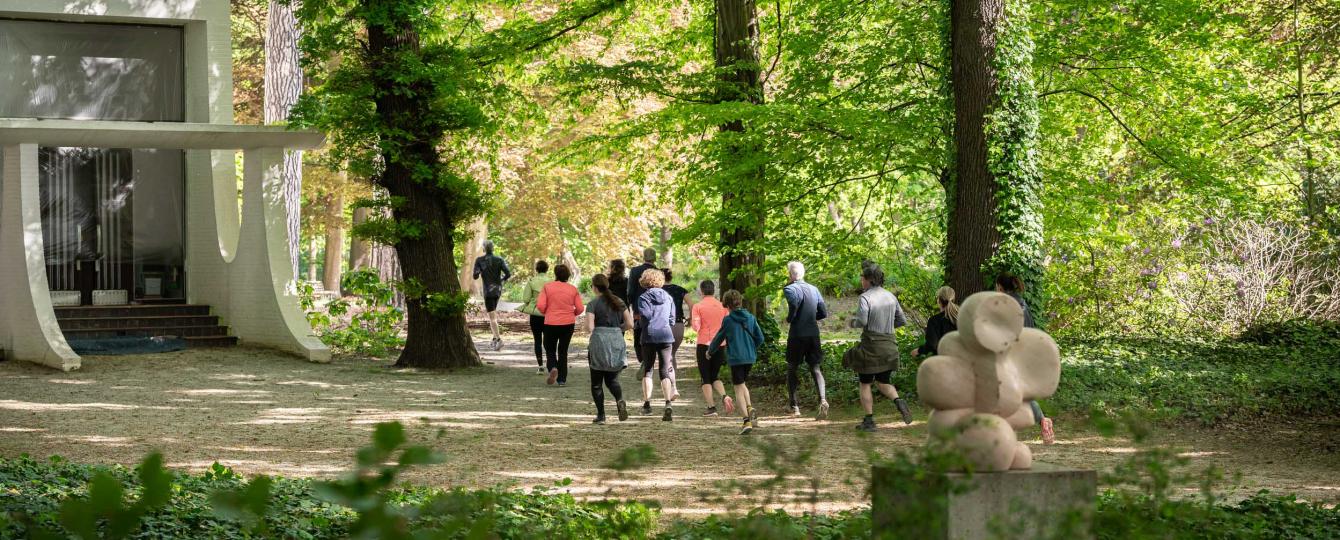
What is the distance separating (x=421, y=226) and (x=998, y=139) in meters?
8.55

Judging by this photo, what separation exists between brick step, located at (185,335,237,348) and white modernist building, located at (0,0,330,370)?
0.68 ft

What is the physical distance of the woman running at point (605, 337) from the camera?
1220cm

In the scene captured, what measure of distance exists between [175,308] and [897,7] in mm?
12888

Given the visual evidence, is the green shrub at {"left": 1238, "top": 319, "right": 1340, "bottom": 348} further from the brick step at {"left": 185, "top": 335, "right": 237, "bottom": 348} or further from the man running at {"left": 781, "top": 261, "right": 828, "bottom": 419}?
the brick step at {"left": 185, "top": 335, "right": 237, "bottom": 348}

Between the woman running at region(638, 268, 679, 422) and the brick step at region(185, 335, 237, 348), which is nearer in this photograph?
the woman running at region(638, 268, 679, 422)

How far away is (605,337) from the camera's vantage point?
12203 millimetres

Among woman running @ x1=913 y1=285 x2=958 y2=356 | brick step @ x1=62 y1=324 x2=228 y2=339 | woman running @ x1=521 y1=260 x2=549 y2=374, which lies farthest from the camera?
brick step @ x1=62 y1=324 x2=228 y2=339

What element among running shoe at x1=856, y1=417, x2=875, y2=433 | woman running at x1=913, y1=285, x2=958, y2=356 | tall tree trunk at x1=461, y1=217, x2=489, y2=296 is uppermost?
tall tree trunk at x1=461, y1=217, x2=489, y2=296

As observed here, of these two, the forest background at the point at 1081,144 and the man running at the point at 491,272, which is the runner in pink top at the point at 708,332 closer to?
the forest background at the point at 1081,144

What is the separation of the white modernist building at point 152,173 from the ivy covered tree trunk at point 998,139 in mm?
10130

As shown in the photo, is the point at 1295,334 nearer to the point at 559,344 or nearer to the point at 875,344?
the point at 875,344

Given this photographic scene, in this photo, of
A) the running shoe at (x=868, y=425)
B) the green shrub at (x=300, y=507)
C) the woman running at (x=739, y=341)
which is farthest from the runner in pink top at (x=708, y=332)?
the green shrub at (x=300, y=507)

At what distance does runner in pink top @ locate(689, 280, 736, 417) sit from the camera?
515 inches

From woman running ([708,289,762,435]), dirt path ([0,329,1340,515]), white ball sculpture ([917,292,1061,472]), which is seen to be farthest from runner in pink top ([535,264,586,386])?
white ball sculpture ([917,292,1061,472])
